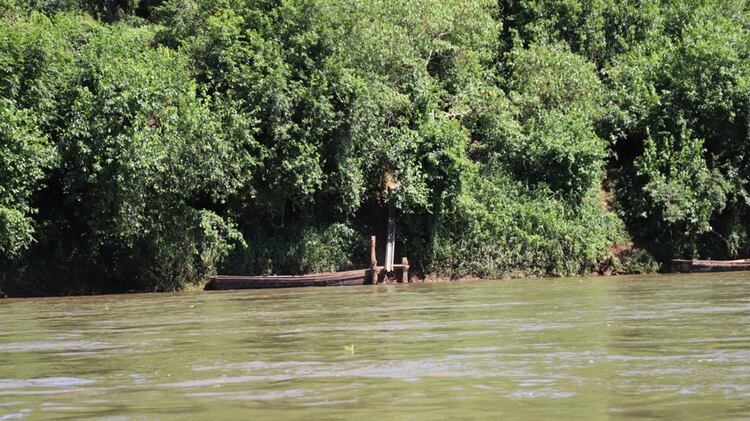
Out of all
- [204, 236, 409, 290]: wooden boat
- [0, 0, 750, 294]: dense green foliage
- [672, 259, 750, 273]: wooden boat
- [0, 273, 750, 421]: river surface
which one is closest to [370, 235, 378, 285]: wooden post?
[204, 236, 409, 290]: wooden boat

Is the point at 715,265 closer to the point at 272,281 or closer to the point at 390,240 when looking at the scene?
the point at 390,240

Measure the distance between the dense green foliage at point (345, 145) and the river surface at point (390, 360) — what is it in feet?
23.8

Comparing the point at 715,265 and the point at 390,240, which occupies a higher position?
the point at 390,240

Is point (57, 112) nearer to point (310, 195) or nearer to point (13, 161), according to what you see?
point (13, 161)

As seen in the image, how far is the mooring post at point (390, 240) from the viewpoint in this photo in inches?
1214

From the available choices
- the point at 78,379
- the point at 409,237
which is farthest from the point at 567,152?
the point at 78,379

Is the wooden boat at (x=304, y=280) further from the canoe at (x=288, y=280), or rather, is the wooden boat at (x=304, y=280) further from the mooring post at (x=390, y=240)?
the mooring post at (x=390, y=240)

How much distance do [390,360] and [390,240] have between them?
66.2ft

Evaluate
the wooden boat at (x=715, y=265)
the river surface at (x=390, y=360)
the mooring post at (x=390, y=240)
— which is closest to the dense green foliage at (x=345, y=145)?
the mooring post at (x=390, y=240)

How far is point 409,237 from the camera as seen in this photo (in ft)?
106

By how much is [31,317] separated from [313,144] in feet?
39.7

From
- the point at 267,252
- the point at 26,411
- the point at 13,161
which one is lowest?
the point at 26,411

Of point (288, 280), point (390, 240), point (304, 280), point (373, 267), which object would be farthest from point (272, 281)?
point (390, 240)

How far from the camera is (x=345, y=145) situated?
98.6ft
